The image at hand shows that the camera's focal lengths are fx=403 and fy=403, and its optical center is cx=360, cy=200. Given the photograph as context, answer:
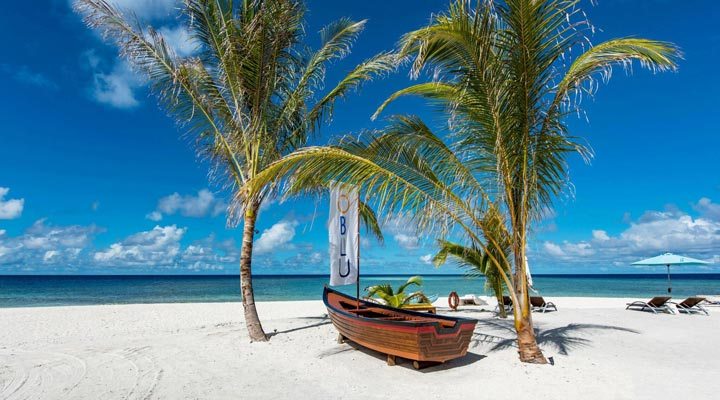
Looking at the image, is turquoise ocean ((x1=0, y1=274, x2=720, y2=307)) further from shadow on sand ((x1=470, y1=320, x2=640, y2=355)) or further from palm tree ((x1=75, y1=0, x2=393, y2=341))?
palm tree ((x1=75, y1=0, x2=393, y2=341))

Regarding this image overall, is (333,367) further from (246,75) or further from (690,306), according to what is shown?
(690,306)

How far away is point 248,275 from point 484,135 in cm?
494

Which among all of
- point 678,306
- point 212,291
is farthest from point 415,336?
point 212,291

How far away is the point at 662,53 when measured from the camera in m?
4.54

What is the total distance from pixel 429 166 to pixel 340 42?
3.99 m

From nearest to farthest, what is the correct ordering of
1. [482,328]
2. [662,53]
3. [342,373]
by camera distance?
[662,53] → [342,373] → [482,328]

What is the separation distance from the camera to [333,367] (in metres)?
5.93

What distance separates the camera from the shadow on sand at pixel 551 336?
6.94 metres

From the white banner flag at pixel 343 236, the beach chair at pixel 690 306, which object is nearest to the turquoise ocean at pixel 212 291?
the beach chair at pixel 690 306

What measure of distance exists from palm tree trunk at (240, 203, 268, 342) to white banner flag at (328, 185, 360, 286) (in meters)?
1.69

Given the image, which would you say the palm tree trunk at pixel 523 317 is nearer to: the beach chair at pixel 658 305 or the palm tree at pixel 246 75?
the palm tree at pixel 246 75

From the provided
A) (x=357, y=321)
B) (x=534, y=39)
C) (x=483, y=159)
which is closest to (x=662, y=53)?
(x=534, y=39)

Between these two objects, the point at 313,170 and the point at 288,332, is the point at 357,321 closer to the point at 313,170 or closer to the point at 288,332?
the point at 313,170

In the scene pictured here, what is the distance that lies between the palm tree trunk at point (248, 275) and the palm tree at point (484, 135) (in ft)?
8.97
